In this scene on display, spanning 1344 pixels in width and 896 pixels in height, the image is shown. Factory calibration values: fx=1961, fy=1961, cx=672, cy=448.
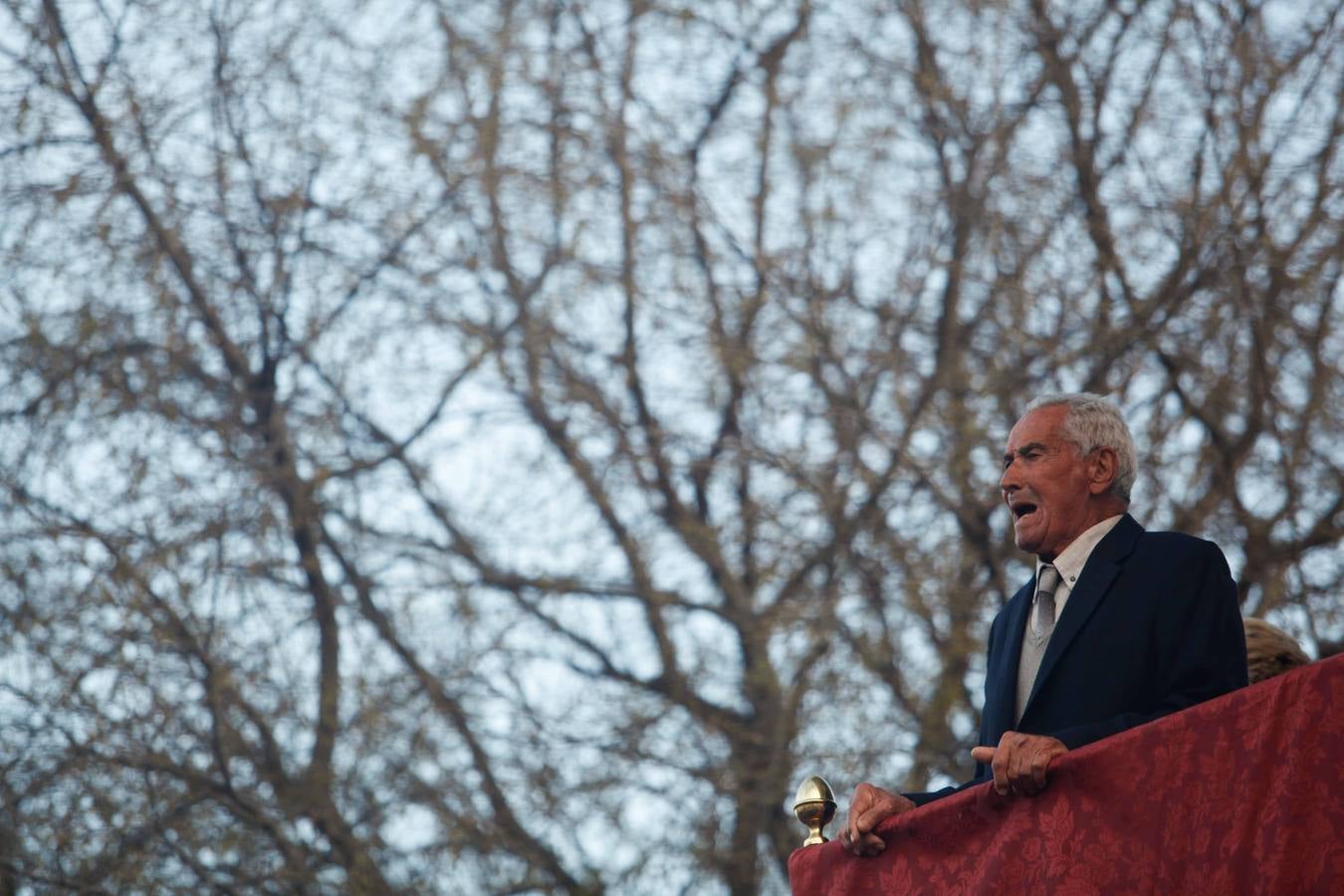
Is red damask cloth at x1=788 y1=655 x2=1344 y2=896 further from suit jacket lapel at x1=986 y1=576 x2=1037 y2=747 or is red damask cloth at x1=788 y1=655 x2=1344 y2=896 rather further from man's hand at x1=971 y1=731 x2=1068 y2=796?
suit jacket lapel at x1=986 y1=576 x2=1037 y2=747

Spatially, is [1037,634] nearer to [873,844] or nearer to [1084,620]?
[1084,620]

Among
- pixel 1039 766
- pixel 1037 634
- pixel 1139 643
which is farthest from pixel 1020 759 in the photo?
pixel 1037 634

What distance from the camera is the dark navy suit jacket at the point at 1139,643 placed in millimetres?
3277

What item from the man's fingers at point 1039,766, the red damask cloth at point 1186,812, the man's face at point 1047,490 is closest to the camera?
the red damask cloth at point 1186,812

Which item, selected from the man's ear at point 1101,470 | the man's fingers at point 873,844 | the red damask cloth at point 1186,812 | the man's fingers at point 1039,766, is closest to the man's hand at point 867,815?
the man's fingers at point 873,844

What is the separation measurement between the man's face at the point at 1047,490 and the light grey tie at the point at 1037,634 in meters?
0.06

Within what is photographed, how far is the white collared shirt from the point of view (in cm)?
360

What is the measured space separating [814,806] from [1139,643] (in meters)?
0.75

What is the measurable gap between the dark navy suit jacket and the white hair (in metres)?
0.29

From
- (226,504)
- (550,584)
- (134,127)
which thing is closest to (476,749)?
(550,584)

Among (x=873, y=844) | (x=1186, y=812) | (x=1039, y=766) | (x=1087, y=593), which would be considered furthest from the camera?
(x=873, y=844)

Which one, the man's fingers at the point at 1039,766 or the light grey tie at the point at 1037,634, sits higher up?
the light grey tie at the point at 1037,634

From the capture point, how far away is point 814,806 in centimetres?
373

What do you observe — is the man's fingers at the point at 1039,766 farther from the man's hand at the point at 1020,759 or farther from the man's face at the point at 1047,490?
the man's face at the point at 1047,490
